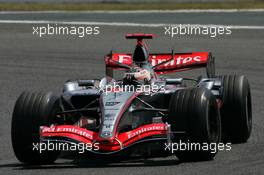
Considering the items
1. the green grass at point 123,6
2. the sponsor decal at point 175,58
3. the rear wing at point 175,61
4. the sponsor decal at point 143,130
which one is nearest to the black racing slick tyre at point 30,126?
the sponsor decal at point 143,130

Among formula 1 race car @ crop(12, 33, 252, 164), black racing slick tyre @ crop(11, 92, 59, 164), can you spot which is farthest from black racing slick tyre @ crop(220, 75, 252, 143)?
black racing slick tyre @ crop(11, 92, 59, 164)

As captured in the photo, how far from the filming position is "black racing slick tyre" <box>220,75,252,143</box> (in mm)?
12266

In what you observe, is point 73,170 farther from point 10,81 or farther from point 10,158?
point 10,81

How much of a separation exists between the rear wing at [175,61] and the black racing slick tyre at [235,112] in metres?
0.97

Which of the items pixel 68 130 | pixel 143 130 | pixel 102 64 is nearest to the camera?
pixel 143 130

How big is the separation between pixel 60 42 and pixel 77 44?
63 centimetres

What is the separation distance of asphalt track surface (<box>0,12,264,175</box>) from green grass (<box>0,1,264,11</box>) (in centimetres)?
Result: 165

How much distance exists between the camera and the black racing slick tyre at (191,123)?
1055 cm

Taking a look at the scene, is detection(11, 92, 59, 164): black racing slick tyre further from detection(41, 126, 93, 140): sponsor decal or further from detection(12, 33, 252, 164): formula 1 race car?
detection(41, 126, 93, 140): sponsor decal

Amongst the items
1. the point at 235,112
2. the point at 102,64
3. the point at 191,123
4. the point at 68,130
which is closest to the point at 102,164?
the point at 68,130

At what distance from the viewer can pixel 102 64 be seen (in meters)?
21.0

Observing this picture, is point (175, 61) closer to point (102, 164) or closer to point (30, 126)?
point (102, 164)

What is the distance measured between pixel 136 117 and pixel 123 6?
808 inches

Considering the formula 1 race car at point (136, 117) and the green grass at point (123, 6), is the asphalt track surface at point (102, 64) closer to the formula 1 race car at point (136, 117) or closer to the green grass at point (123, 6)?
the formula 1 race car at point (136, 117)
